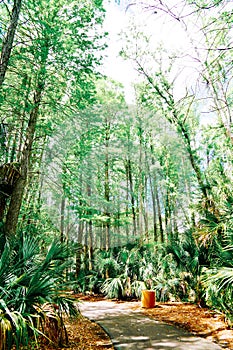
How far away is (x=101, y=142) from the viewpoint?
542 inches

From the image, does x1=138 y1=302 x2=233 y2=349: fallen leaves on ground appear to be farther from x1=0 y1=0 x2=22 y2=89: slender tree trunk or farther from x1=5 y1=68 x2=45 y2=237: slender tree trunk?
x1=0 y1=0 x2=22 y2=89: slender tree trunk

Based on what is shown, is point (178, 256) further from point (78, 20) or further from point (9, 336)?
point (78, 20)

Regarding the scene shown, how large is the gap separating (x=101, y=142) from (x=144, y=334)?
9839mm

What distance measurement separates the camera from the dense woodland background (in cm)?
248

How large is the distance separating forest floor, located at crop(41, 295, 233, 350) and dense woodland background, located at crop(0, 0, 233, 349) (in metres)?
0.45

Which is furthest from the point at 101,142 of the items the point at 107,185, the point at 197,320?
the point at 197,320

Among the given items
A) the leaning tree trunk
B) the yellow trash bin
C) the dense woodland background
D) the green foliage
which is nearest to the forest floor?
the yellow trash bin

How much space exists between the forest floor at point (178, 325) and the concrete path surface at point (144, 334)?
7.5 inches

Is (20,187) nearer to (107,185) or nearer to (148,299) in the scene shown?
(148,299)

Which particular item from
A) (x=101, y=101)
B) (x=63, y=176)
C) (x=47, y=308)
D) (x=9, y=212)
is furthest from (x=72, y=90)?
(x=101, y=101)

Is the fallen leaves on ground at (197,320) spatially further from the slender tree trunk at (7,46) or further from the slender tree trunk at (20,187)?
the slender tree trunk at (7,46)

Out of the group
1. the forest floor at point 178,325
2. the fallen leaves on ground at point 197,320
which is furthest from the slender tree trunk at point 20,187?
the fallen leaves on ground at point 197,320

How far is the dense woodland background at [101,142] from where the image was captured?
2.48 m

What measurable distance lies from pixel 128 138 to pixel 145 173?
2320 mm
